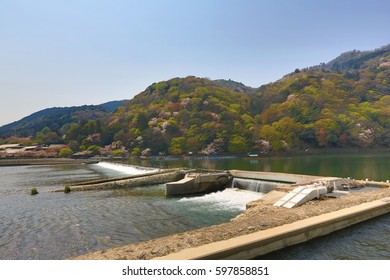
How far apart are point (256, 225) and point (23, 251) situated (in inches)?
423

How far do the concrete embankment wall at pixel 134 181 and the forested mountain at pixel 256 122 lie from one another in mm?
64517

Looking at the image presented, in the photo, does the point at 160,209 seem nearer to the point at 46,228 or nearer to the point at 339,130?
the point at 46,228

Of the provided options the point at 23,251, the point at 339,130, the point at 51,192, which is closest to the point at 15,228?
the point at 23,251

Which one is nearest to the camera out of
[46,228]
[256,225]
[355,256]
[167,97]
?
[355,256]

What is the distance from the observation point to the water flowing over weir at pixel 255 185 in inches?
1032

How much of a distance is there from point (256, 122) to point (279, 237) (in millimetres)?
110757

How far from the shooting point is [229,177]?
31891mm

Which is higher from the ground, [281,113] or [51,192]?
[281,113]

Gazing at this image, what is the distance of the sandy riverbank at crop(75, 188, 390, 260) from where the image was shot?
1083 cm

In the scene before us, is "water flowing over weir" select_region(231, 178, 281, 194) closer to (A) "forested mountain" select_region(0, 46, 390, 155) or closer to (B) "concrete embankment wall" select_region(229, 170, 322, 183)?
(B) "concrete embankment wall" select_region(229, 170, 322, 183)

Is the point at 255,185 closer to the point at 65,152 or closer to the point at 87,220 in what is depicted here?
the point at 87,220

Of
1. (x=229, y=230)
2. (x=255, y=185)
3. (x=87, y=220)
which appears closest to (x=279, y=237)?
(x=229, y=230)

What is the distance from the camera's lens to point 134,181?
34.0 metres

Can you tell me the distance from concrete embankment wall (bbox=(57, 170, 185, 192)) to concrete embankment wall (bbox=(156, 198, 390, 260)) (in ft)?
76.2
